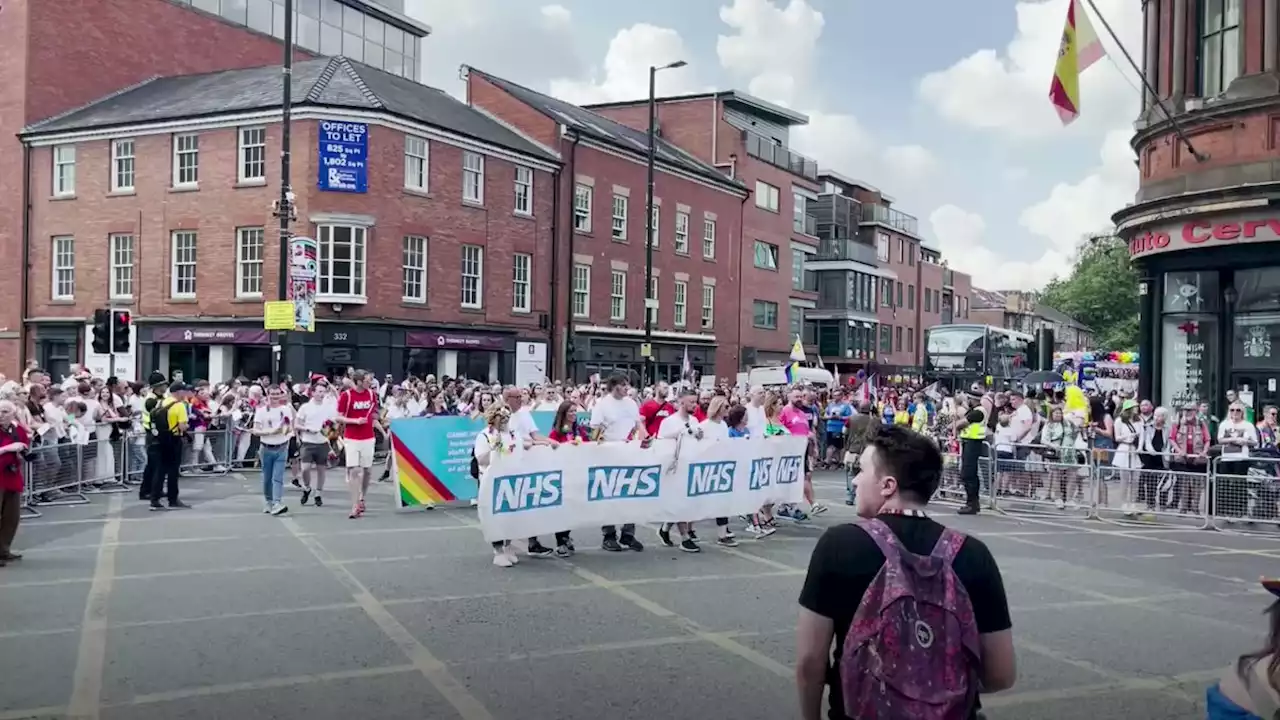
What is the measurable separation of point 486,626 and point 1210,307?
1644 centimetres

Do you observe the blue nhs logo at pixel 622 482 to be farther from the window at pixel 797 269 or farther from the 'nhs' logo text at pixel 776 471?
the window at pixel 797 269

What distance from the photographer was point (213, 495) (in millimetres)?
16453

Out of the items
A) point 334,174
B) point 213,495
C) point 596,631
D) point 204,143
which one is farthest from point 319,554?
point 204,143

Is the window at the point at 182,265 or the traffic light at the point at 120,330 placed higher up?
the window at the point at 182,265

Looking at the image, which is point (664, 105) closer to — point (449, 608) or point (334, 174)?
point (334, 174)

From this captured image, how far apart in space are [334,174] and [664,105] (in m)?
25.7

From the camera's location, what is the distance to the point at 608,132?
148 feet

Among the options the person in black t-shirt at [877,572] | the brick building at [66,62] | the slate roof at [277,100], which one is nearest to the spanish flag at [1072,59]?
the person in black t-shirt at [877,572]

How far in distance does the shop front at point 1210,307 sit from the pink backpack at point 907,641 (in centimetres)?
1792

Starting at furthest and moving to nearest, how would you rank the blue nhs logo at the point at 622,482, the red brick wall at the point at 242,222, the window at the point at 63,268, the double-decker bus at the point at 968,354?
the double-decker bus at the point at 968,354 → the window at the point at 63,268 → the red brick wall at the point at 242,222 → the blue nhs logo at the point at 622,482

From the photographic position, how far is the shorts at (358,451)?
551 inches

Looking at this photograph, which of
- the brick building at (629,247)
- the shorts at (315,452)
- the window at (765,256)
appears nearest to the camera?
the shorts at (315,452)

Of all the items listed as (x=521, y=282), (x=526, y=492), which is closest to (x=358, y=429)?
(x=526, y=492)

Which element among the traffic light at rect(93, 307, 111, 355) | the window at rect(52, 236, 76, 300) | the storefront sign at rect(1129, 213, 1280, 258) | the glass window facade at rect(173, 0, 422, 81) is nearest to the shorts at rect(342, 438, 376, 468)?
the traffic light at rect(93, 307, 111, 355)
